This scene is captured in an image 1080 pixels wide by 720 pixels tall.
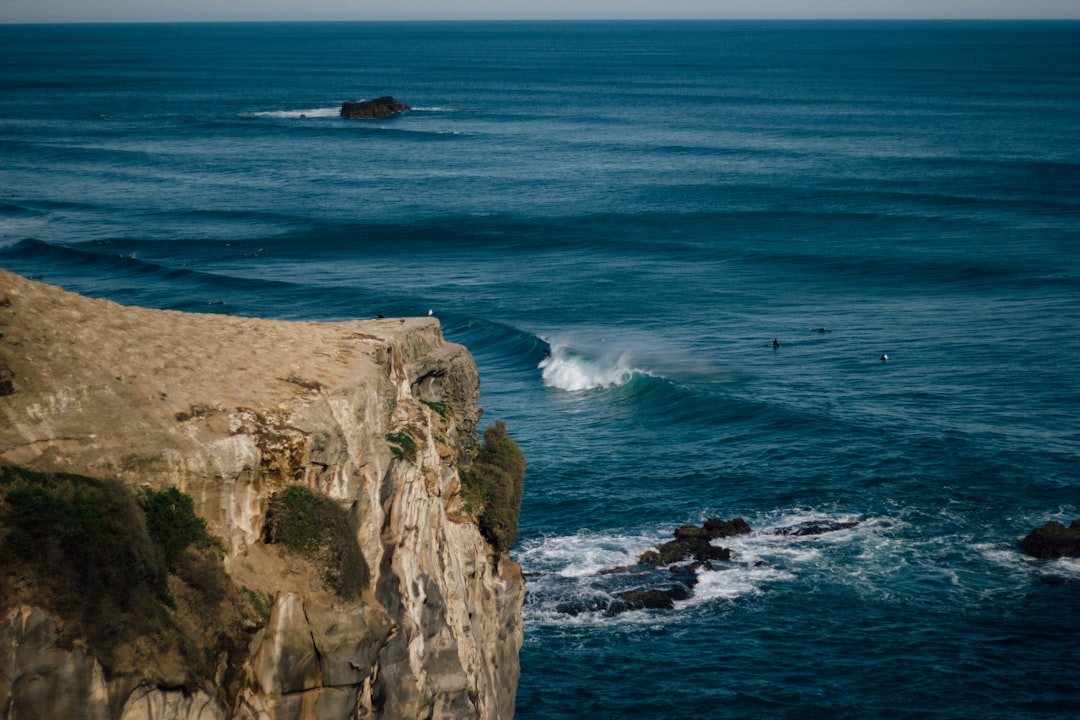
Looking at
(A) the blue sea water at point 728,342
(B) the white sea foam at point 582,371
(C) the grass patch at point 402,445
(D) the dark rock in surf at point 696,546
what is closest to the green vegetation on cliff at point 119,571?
(C) the grass patch at point 402,445

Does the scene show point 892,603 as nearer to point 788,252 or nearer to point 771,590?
point 771,590

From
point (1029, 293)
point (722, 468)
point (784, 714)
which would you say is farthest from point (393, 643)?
point (1029, 293)

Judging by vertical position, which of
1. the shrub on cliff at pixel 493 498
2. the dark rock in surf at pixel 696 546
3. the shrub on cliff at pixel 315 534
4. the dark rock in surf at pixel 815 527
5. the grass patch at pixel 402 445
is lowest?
the dark rock in surf at pixel 696 546

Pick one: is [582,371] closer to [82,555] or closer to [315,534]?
[315,534]

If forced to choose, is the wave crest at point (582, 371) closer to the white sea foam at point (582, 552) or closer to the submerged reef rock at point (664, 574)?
the white sea foam at point (582, 552)

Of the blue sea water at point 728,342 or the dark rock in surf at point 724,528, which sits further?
the dark rock in surf at point 724,528

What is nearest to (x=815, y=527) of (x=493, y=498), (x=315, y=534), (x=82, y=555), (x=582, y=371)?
(x=493, y=498)

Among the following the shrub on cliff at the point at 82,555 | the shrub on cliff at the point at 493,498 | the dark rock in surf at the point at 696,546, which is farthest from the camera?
the dark rock in surf at the point at 696,546

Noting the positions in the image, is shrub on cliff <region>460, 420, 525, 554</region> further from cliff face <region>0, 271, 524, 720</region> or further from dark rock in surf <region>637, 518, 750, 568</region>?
dark rock in surf <region>637, 518, 750, 568</region>
